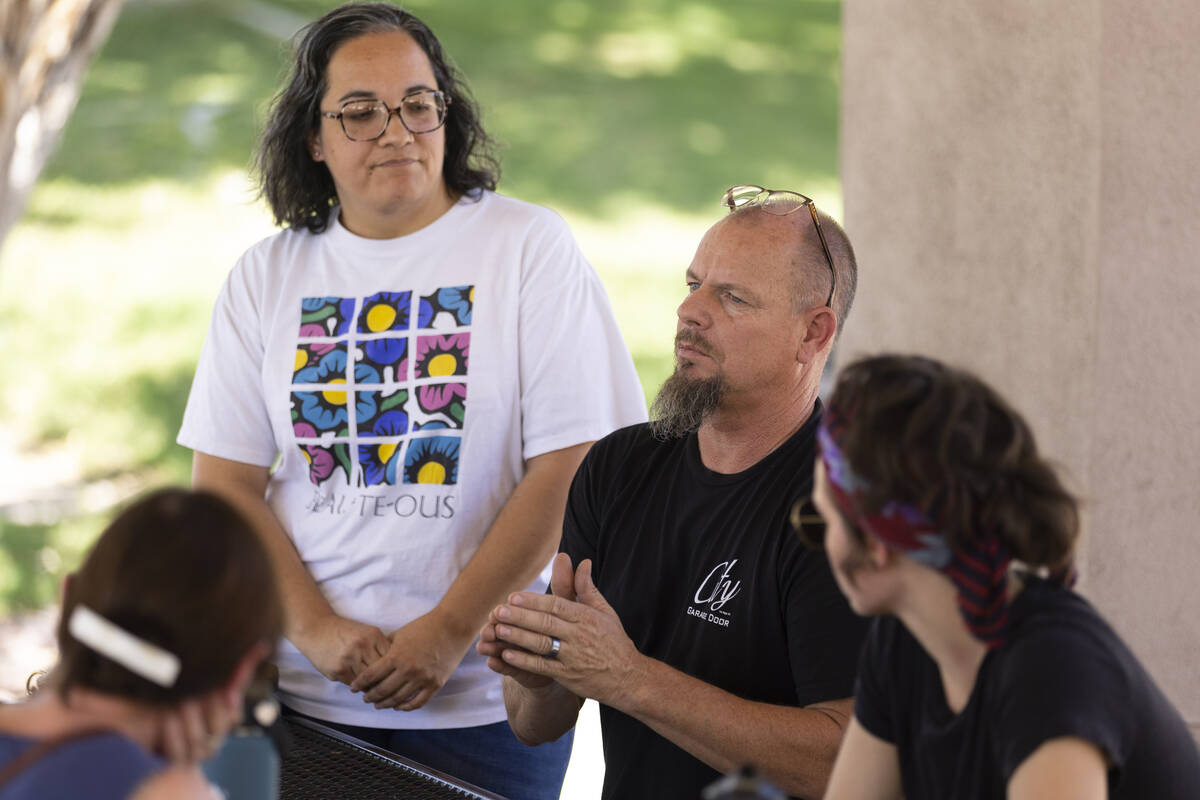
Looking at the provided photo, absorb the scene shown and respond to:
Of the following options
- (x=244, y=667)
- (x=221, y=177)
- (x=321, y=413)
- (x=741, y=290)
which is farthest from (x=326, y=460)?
(x=221, y=177)

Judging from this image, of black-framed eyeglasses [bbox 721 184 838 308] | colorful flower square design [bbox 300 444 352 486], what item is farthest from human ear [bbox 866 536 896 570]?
colorful flower square design [bbox 300 444 352 486]

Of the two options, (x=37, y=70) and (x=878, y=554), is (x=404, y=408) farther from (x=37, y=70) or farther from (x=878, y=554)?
(x=37, y=70)

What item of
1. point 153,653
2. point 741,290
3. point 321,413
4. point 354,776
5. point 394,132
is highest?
point 394,132

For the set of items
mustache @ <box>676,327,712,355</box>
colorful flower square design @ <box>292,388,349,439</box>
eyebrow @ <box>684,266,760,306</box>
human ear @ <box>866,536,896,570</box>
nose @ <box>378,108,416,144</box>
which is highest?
nose @ <box>378,108,416,144</box>

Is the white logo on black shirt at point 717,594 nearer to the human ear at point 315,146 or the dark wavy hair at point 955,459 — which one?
the dark wavy hair at point 955,459

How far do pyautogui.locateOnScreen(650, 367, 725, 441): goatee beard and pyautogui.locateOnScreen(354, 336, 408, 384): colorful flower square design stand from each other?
0.50 m

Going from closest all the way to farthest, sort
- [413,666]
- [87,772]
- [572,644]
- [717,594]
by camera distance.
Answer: [87,772]
[572,644]
[717,594]
[413,666]

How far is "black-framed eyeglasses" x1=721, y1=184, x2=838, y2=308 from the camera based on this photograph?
2074 millimetres

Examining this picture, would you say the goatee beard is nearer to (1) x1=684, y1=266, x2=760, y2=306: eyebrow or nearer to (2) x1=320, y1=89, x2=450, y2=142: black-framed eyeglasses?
(1) x1=684, y1=266, x2=760, y2=306: eyebrow

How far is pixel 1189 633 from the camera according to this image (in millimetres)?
2348

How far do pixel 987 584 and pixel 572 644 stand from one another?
0.65 metres

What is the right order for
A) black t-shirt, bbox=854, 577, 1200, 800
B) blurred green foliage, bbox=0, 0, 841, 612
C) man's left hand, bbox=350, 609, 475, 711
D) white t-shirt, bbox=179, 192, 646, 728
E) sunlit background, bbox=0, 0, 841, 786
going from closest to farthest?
black t-shirt, bbox=854, 577, 1200, 800, man's left hand, bbox=350, 609, 475, 711, white t-shirt, bbox=179, 192, 646, 728, sunlit background, bbox=0, 0, 841, 786, blurred green foliage, bbox=0, 0, 841, 612

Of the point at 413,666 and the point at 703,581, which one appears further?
the point at 413,666

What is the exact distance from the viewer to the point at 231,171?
8094mm
